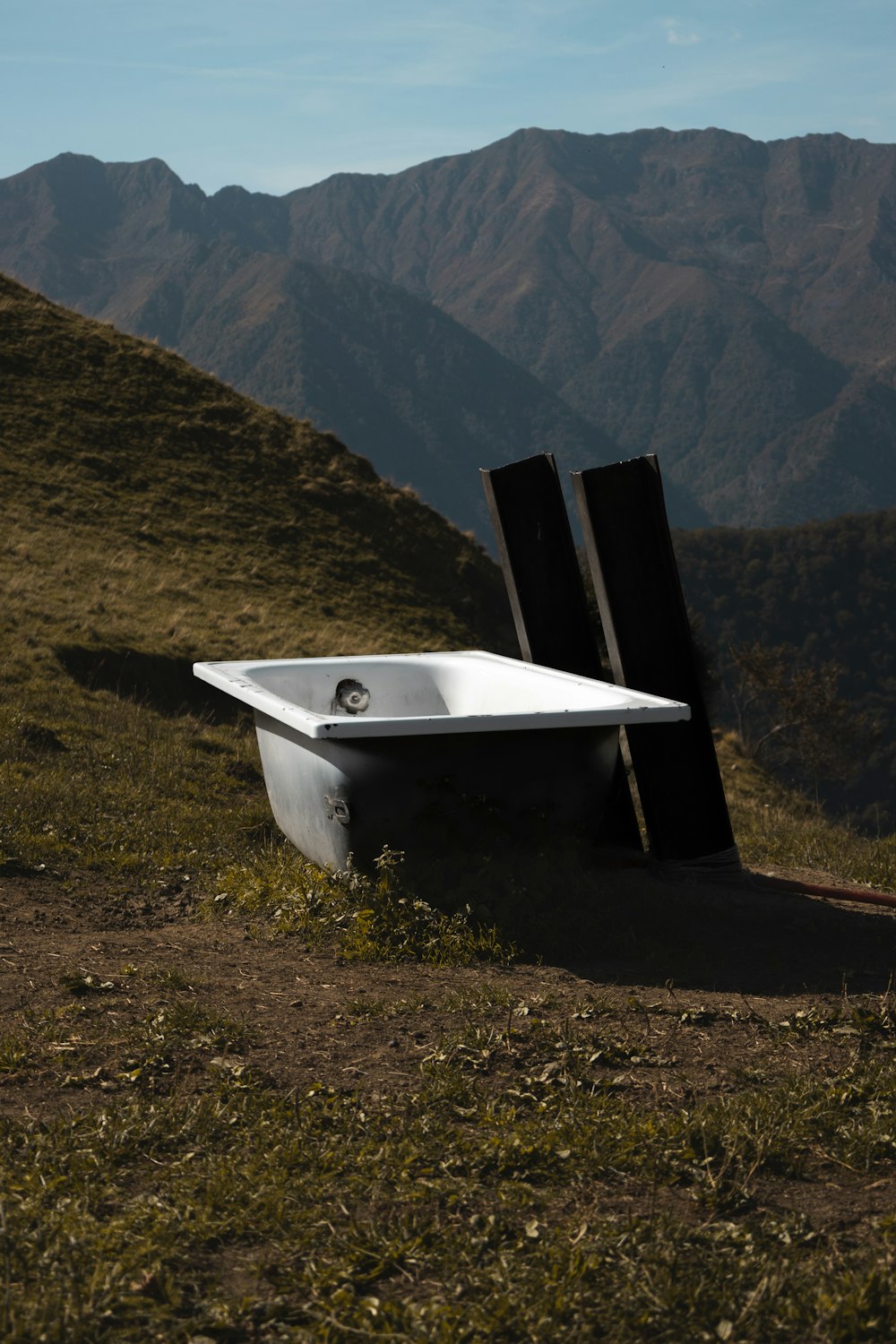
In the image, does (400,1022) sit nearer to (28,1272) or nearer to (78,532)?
(28,1272)

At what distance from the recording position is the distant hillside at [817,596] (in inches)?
2785

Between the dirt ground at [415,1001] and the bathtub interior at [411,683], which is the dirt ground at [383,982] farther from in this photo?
the bathtub interior at [411,683]

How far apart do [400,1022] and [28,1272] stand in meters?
1.65

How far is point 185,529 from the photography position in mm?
20062

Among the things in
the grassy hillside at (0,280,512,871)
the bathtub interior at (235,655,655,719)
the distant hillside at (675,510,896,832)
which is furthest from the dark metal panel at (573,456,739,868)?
the distant hillside at (675,510,896,832)

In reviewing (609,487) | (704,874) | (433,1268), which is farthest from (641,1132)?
(609,487)

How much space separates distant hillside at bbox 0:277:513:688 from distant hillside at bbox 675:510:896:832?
46704 millimetres

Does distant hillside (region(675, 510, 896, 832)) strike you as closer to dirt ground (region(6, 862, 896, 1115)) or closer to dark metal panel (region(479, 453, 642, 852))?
dark metal panel (region(479, 453, 642, 852))

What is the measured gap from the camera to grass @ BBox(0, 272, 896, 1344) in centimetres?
246

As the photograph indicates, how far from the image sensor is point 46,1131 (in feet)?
10.4

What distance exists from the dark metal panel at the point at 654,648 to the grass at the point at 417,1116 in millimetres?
763

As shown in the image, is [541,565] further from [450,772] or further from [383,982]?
[383,982]

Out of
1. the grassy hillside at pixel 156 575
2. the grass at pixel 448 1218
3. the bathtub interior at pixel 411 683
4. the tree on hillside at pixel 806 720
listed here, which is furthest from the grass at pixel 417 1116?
the tree on hillside at pixel 806 720

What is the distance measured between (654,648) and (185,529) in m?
15.0
